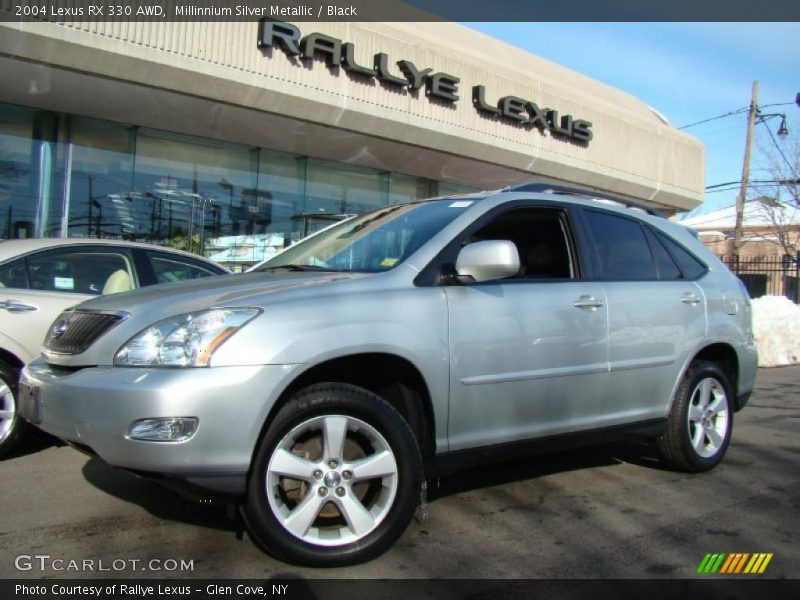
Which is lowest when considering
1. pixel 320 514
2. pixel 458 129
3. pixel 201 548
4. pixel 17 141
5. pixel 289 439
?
pixel 201 548

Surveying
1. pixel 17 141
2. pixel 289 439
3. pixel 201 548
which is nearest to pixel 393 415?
pixel 289 439

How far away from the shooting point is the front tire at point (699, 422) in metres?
4.77

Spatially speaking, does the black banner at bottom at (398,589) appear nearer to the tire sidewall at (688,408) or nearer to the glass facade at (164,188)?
the tire sidewall at (688,408)

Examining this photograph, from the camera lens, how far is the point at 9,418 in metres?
4.82

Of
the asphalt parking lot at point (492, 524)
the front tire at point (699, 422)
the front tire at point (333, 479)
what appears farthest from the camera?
the front tire at point (699, 422)

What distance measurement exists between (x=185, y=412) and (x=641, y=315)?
2.92 metres

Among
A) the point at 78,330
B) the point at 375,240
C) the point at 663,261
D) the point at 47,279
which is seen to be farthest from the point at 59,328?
the point at 663,261

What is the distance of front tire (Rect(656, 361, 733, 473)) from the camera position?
4766 mm

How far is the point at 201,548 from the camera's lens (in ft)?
11.0

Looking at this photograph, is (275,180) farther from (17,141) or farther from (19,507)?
(19,507)

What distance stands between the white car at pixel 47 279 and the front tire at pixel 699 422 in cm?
401

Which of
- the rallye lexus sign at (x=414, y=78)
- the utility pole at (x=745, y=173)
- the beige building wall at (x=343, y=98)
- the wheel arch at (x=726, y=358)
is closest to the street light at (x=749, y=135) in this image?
the utility pole at (x=745, y=173)

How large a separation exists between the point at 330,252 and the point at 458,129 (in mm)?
10122

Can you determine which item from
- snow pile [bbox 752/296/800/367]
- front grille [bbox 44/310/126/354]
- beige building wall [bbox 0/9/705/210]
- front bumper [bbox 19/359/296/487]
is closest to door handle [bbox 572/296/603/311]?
front bumper [bbox 19/359/296/487]
